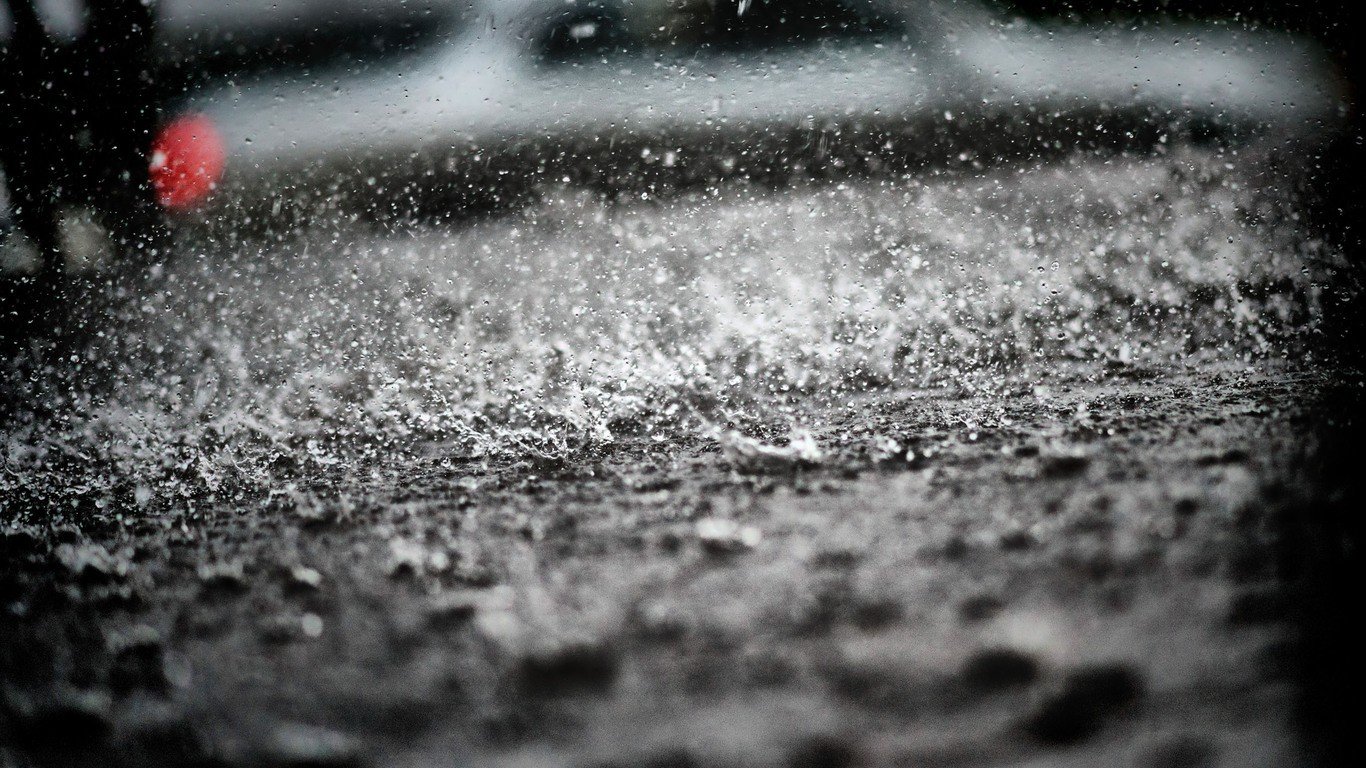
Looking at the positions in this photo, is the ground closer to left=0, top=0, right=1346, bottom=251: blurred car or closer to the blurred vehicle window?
left=0, top=0, right=1346, bottom=251: blurred car

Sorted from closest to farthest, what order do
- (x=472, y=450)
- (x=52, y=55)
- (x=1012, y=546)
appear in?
(x=1012, y=546), (x=472, y=450), (x=52, y=55)

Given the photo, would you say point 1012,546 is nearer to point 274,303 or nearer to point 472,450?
point 472,450

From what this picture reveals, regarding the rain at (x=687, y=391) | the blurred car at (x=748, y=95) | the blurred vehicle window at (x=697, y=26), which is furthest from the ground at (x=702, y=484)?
the blurred vehicle window at (x=697, y=26)

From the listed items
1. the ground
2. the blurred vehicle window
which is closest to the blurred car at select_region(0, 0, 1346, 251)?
the blurred vehicle window

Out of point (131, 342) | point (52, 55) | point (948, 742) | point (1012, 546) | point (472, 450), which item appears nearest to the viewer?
point (948, 742)

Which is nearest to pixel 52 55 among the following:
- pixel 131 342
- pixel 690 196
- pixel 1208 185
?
pixel 131 342

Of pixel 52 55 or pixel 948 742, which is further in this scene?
pixel 52 55

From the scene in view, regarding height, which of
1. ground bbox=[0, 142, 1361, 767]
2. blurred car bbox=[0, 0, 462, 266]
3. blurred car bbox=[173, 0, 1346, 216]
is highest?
blurred car bbox=[0, 0, 462, 266]

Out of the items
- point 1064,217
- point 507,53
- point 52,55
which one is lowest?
point 1064,217
